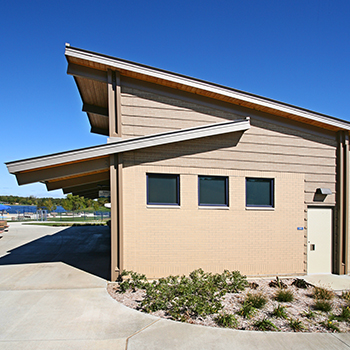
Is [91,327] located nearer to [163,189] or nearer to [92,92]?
[163,189]

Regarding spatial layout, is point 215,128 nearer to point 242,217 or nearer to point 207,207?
point 207,207

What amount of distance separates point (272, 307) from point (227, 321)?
1.54 m

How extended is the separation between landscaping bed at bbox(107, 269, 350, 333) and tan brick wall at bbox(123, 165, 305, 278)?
29.9 inches

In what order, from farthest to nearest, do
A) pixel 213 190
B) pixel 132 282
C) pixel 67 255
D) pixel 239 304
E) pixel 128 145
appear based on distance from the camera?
pixel 67 255 < pixel 213 190 < pixel 128 145 < pixel 132 282 < pixel 239 304

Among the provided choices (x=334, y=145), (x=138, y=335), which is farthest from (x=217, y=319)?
(x=334, y=145)

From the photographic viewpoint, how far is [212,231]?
8.76m

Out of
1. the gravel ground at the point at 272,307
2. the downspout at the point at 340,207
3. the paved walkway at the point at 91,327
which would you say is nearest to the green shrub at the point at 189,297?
the gravel ground at the point at 272,307

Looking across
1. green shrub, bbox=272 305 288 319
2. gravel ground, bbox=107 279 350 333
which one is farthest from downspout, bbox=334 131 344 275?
green shrub, bbox=272 305 288 319

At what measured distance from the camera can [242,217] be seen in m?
9.05

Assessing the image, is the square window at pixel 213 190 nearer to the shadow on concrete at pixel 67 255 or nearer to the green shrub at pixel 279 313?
the green shrub at pixel 279 313

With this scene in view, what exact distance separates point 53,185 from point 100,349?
22.0 feet

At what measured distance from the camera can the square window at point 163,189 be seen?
8438 mm

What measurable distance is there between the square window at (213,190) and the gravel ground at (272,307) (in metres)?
2.81

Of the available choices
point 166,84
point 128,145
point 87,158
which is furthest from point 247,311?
point 166,84
